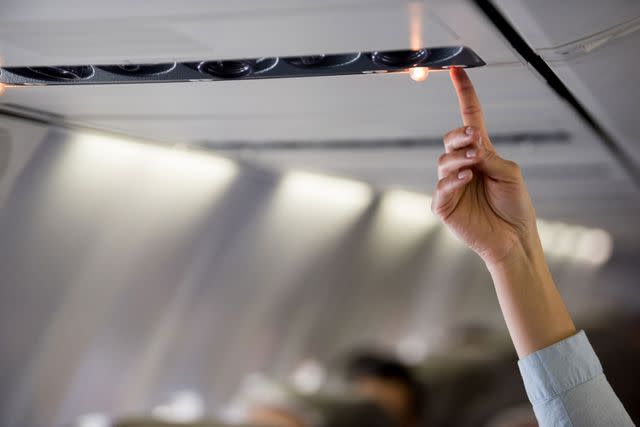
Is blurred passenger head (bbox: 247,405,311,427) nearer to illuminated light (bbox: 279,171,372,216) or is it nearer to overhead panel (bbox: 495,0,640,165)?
illuminated light (bbox: 279,171,372,216)

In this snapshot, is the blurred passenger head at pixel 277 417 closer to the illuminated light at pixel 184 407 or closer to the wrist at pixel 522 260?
the illuminated light at pixel 184 407

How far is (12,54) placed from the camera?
5.41 ft

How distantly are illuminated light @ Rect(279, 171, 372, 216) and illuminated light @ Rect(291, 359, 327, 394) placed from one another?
1574mm

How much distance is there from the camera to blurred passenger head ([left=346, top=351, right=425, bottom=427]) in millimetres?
5539

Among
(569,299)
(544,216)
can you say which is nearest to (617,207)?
(544,216)

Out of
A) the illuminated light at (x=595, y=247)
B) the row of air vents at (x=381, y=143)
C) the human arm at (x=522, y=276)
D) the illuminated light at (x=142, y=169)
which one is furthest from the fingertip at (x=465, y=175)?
Answer: the illuminated light at (x=595, y=247)

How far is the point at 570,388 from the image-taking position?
4.60 feet

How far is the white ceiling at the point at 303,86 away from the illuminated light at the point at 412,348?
409 cm

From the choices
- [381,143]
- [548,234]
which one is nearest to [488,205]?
[381,143]

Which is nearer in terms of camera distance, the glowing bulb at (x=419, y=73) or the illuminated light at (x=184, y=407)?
the glowing bulb at (x=419, y=73)

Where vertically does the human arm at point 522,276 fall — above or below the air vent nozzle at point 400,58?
below

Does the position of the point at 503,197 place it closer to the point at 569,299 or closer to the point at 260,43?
the point at 260,43

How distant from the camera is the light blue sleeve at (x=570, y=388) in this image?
1390 mm

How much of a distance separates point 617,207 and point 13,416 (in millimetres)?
3261
